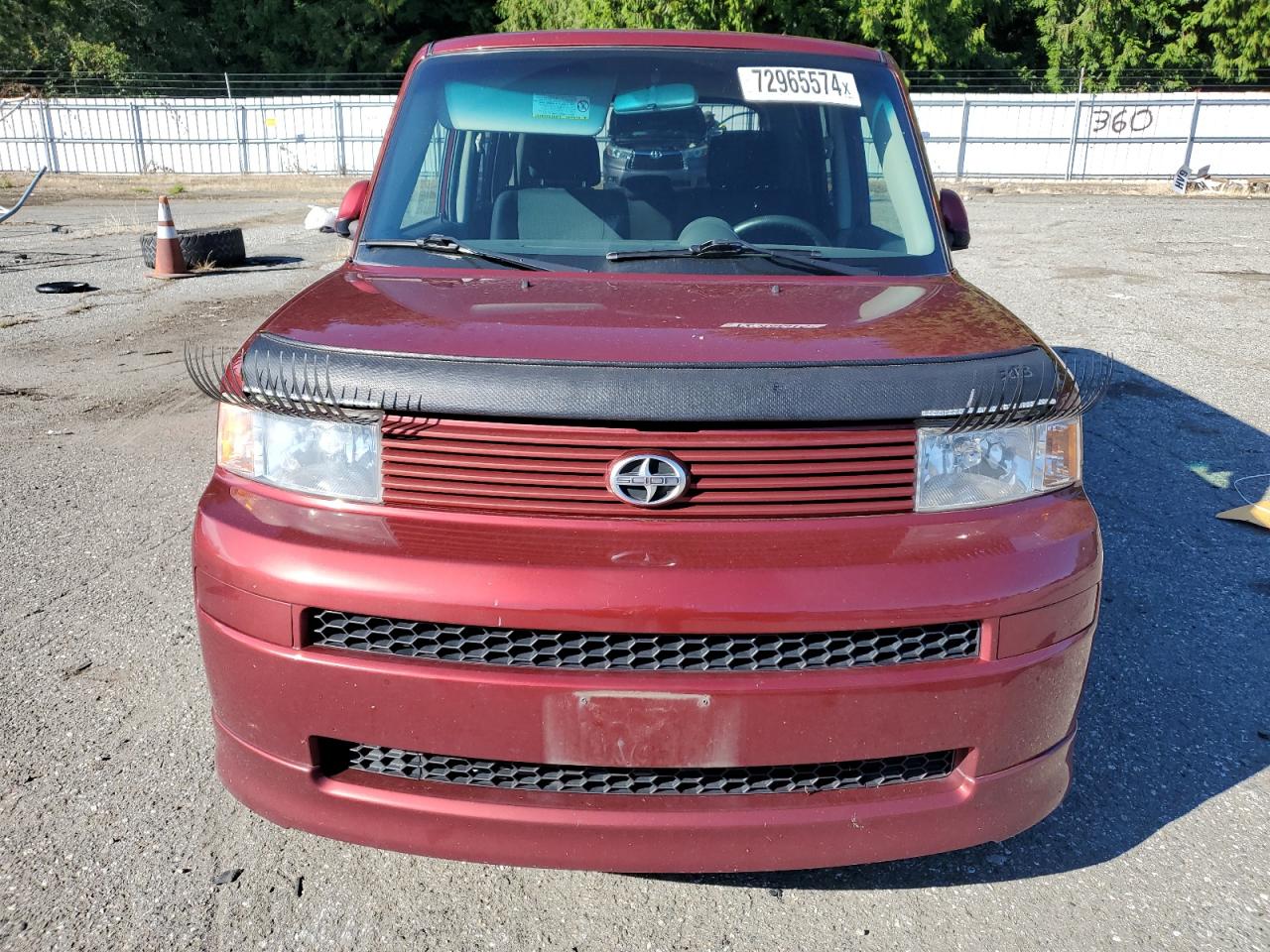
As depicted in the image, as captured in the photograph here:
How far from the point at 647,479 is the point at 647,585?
0.70 feet

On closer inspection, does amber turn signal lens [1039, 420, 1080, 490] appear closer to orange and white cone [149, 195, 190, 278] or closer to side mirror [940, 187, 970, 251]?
side mirror [940, 187, 970, 251]

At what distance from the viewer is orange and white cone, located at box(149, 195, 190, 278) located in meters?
11.1

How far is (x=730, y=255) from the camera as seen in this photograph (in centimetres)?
279

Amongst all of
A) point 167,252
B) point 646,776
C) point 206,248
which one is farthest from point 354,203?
point 206,248

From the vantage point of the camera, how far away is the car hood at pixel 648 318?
6.81ft

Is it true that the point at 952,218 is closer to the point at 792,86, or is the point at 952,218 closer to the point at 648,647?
the point at 792,86

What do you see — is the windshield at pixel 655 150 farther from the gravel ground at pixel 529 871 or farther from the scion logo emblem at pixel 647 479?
the gravel ground at pixel 529 871

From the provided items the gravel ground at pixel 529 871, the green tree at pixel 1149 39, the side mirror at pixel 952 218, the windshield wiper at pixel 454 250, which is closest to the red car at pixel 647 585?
the gravel ground at pixel 529 871

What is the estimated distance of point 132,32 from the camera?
38.1 metres

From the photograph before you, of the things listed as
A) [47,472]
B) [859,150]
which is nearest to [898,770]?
[859,150]

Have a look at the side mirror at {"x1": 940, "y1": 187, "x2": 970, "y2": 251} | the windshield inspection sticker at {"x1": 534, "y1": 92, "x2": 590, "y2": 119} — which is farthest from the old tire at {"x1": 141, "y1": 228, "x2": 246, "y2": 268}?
the side mirror at {"x1": 940, "y1": 187, "x2": 970, "y2": 251}

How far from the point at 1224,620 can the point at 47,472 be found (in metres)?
5.42

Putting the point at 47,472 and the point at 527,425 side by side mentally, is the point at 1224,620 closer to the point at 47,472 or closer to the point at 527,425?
the point at 527,425

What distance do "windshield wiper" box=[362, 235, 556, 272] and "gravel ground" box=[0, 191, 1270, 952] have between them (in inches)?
60.2
